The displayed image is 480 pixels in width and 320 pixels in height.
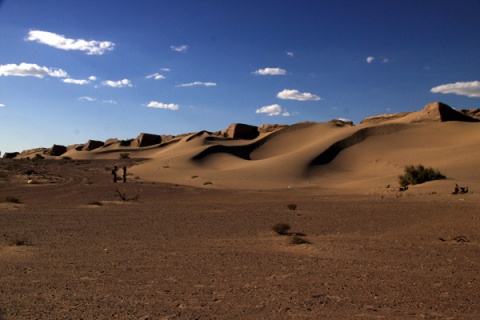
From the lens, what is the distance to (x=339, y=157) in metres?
71.2

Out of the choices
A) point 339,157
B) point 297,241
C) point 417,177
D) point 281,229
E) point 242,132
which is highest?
point 242,132

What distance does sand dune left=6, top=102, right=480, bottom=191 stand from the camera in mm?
53844

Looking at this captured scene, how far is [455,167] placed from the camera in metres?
50.1

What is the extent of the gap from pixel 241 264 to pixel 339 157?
58.8 m

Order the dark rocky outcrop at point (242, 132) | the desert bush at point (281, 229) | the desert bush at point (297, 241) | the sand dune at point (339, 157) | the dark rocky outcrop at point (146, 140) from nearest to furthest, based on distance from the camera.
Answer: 1. the desert bush at point (297, 241)
2. the desert bush at point (281, 229)
3. the sand dune at point (339, 157)
4. the dark rocky outcrop at point (242, 132)
5. the dark rocky outcrop at point (146, 140)

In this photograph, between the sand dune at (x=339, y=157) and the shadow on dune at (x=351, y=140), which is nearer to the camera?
the sand dune at (x=339, y=157)

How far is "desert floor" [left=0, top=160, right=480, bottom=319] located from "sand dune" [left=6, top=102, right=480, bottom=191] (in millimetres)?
18817

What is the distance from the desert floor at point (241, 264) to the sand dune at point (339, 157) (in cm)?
1882

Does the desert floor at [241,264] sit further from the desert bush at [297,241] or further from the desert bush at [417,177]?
the desert bush at [417,177]

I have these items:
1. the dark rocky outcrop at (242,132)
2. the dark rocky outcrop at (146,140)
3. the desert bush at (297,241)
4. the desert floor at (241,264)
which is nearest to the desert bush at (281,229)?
the desert floor at (241,264)

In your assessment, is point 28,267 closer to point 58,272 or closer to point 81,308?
point 58,272

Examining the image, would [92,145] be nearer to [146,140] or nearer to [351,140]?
[146,140]

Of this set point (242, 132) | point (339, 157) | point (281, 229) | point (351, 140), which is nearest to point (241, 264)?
point (281, 229)

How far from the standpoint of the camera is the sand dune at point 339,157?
177ft
